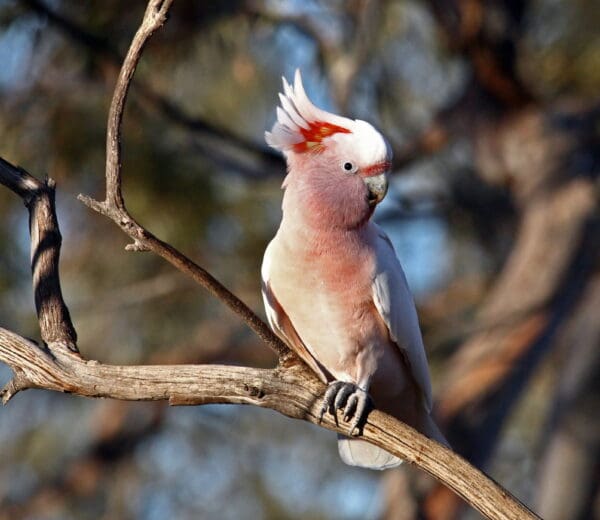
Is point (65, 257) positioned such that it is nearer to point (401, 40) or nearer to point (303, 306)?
point (401, 40)

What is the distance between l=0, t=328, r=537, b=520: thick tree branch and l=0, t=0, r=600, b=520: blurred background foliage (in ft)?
5.67

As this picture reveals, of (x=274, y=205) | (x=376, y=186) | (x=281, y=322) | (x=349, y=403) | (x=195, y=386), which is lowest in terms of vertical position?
(x=195, y=386)

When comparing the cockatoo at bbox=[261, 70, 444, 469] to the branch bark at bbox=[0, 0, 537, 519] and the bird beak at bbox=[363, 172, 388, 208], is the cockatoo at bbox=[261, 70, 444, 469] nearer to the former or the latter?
the bird beak at bbox=[363, 172, 388, 208]

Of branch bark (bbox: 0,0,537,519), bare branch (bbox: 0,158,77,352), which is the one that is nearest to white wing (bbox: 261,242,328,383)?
branch bark (bbox: 0,0,537,519)

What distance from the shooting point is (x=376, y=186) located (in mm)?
2287

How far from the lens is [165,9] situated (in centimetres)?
173

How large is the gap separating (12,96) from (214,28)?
0.84m

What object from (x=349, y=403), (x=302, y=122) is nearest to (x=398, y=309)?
(x=349, y=403)

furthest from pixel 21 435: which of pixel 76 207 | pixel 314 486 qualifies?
pixel 314 486

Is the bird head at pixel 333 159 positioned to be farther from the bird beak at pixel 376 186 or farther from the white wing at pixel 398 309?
the white wing at pixel 398 309

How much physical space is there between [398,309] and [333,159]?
39 centimetres

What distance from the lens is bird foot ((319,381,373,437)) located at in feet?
6.79

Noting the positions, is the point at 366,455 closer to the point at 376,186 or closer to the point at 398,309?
the point at 398,309

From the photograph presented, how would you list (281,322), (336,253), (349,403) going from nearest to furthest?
(349,403), (336,253), (281,322)
